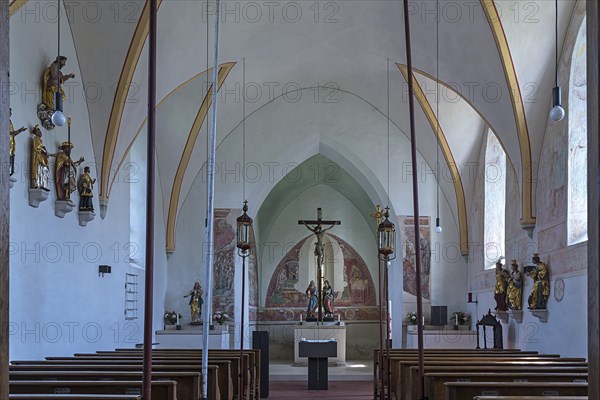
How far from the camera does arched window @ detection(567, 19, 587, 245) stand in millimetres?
13084

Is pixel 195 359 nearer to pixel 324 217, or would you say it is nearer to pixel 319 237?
pixel 319 237

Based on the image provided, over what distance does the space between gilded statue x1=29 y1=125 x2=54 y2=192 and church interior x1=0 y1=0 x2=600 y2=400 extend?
31 millimetres

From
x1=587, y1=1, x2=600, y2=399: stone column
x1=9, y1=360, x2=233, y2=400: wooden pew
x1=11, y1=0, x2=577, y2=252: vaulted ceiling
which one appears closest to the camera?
x1=587, y1=1, x2=600, y2=399: stone column

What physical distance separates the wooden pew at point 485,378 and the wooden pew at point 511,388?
66 centimetres

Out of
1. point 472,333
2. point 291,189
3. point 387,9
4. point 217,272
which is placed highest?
point 387,9

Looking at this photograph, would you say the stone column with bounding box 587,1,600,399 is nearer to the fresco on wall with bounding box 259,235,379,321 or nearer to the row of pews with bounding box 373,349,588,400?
the row of pews with bounding box 373,349,588,400

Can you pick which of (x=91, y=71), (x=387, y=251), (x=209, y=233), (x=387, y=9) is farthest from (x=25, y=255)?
(x=387, y=9)

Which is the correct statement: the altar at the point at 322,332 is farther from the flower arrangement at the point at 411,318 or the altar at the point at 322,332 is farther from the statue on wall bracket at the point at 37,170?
the statue on wall bracket at the point at 37,170

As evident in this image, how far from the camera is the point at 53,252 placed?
41.3 ft

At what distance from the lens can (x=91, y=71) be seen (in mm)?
14156

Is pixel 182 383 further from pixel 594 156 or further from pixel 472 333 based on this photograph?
pixel 472 333

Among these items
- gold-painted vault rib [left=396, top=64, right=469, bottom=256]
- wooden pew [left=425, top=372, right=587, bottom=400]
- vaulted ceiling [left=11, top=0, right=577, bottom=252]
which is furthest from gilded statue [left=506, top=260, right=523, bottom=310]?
wooden pew [left=425, top=372, right=587, bottom=400]

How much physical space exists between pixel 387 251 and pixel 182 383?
4.97 m

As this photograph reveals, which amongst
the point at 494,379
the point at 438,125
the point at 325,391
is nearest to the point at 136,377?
the point at 494,379
